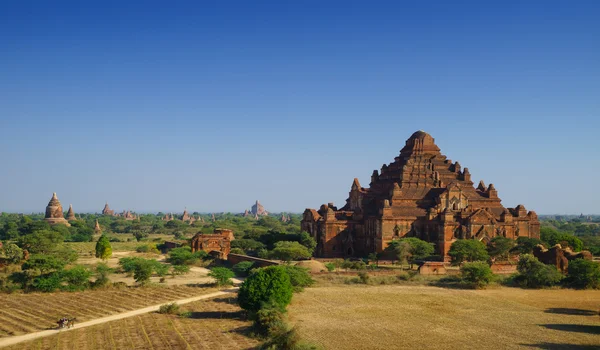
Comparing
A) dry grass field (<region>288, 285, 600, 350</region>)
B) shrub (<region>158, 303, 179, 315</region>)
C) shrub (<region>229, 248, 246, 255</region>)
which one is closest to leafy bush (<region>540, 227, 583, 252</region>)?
dry grass field (<region>288, 285, 600, 350</region>)

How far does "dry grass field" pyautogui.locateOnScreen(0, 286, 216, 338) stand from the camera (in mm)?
33372

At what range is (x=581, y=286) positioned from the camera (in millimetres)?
45625

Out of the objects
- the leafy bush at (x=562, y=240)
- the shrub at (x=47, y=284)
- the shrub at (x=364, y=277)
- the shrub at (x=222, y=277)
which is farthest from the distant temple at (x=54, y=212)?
the leafy bush at (x=562, y=240)

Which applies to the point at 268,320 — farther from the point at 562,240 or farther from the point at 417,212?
the point at 562,240

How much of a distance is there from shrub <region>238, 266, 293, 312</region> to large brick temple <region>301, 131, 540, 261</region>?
29725 millimetres

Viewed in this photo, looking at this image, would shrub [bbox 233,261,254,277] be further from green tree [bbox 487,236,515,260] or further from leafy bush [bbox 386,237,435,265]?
green tree [bbox 487,236,515,260]

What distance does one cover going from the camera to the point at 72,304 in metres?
39.2

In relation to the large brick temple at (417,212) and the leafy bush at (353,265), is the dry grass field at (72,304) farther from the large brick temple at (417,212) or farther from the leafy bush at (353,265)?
the large brick temple at (417,212)

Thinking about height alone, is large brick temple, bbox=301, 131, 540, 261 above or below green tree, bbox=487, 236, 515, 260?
above

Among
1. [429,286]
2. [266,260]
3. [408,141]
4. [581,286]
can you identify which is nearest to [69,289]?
[266,260]

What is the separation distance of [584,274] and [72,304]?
38924 millimetres

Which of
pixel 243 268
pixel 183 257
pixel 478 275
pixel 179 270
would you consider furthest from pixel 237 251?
pixel 478 275

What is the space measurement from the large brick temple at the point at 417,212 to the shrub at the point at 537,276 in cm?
1348

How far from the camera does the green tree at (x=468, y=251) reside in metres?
54.2
